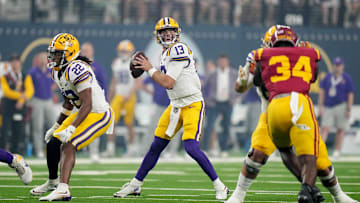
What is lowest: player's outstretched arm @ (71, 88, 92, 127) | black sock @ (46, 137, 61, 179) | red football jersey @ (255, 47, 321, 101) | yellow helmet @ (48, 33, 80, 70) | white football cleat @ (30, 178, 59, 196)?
white football cleat @ (30, 178, 59, 196)

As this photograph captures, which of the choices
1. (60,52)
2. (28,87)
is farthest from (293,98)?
(28,87)

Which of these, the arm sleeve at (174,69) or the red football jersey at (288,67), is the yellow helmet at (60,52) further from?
the red football jersey at (288,67)

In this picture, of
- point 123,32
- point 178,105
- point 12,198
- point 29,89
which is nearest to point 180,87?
point 178,105

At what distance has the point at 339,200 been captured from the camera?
6273mm

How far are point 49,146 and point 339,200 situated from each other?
2947 mm

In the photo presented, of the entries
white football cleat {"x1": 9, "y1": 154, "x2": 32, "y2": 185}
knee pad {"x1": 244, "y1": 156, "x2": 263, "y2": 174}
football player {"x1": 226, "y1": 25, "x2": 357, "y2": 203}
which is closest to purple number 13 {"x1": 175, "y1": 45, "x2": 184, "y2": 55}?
football player {"x1": 226, "y1": 25, "x2": 357, "y2": 203}

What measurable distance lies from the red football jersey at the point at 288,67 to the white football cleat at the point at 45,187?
8.92ft

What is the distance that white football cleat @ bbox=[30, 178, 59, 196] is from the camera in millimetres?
7297

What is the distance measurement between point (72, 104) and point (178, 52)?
1254 millimetres

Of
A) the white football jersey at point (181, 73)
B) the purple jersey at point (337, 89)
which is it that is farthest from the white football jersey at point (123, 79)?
the white football jersey at point (181, 73)

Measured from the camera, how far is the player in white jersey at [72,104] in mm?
6859

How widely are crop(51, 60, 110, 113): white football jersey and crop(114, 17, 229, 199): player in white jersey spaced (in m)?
0.68

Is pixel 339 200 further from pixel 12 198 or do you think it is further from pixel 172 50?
pixel 12 198

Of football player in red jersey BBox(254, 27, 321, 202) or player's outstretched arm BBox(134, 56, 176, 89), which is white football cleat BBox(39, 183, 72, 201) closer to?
player's outstretched arm BBox(134, 56, 176, 89)
